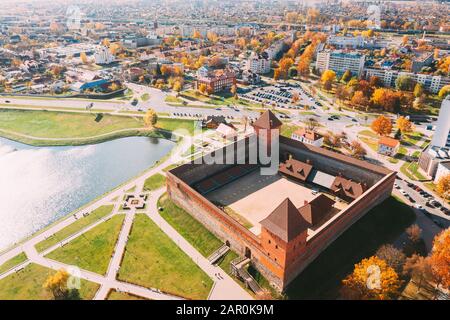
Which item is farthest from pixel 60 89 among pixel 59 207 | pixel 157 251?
pixel 157 251

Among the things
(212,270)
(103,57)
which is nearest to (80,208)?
(212,270)

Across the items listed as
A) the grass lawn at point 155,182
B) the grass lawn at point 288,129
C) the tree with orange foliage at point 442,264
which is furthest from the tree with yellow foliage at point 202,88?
the tree with orange foliage at point 442,264

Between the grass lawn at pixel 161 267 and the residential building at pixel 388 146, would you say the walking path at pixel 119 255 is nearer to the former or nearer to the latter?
the grass lawn at pixel 161 267

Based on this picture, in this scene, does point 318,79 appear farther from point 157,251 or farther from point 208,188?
point 157,251

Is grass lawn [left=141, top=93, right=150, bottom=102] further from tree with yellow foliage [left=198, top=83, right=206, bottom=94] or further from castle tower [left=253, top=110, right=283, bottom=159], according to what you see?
castle tower [left=253, top=110, right=283, bottom=159]

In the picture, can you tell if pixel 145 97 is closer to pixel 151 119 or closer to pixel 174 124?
pixel 174 124

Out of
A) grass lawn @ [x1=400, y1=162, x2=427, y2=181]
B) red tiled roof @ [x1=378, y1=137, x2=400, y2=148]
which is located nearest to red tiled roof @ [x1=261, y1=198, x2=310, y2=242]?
grass lawn @ [x1=400, y1=162, x2=427, y2=181]
